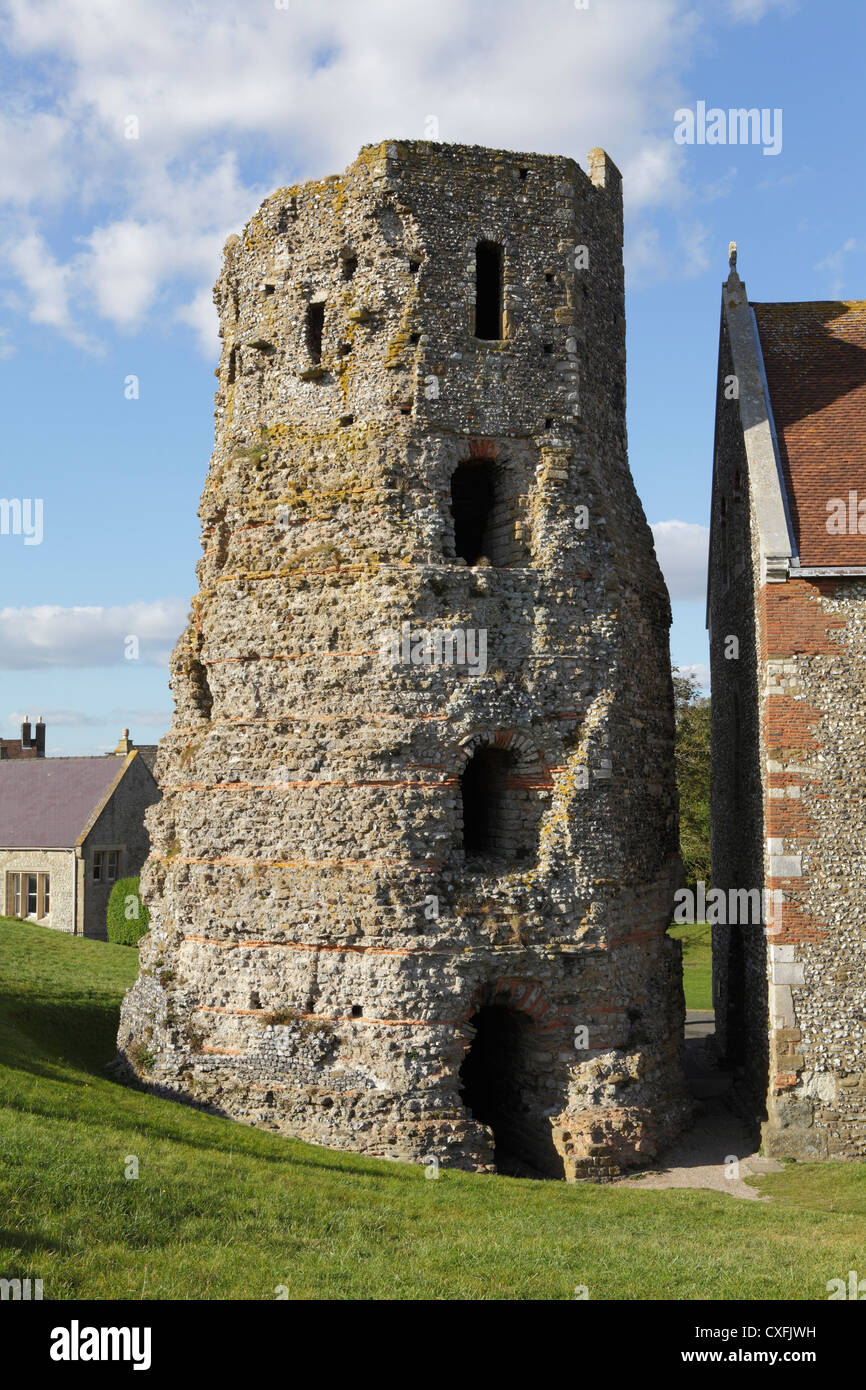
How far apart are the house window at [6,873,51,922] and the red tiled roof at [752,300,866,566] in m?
28.1

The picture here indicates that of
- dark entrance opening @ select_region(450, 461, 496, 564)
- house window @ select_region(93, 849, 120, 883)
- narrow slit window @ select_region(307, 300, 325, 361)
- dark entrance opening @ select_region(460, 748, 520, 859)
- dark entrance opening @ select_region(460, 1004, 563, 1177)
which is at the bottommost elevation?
dark entrance opening @ select_region(460, 1004, 563, 1177)

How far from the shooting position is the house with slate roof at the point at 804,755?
14.0 meters

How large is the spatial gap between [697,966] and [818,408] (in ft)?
66.7

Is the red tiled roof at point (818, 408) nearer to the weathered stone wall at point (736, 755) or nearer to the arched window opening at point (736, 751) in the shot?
the weathered stone wall at point (736, 755)

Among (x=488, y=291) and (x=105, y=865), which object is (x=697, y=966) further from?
(x=488, y=291)

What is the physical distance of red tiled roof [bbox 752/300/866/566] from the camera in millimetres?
15159

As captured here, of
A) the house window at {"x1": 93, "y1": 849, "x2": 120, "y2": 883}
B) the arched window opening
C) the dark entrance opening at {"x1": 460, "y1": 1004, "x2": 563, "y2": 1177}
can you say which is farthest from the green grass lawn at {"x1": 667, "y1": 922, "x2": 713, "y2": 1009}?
the house window at {"x1": 93, "y1": 849, "x2": 120, "y2": 883}

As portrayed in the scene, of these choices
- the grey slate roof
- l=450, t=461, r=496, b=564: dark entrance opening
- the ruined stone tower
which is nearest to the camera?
the ruined stone tower

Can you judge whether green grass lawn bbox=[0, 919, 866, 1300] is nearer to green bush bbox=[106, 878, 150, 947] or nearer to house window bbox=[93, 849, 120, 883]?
green bush bbox=[106, 878, 150, 947]

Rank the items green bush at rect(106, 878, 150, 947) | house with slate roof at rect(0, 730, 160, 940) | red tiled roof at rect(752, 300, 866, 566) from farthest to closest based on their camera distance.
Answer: house with slate roof at rect(0, 730, 160, 940) → green bush at rect(106, 878, 150, 947) → red tiled roof at rect(752, 300, 866, 566)

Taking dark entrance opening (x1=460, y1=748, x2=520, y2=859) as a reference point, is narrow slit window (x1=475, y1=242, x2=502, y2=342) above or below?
above

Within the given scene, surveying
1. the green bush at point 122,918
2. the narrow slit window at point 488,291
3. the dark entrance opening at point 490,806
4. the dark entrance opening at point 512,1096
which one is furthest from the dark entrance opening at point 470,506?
the green bush at point 122,918

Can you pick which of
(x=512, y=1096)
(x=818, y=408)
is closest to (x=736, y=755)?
(x=818, y=408)

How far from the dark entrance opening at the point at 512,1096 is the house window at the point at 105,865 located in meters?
22.9
